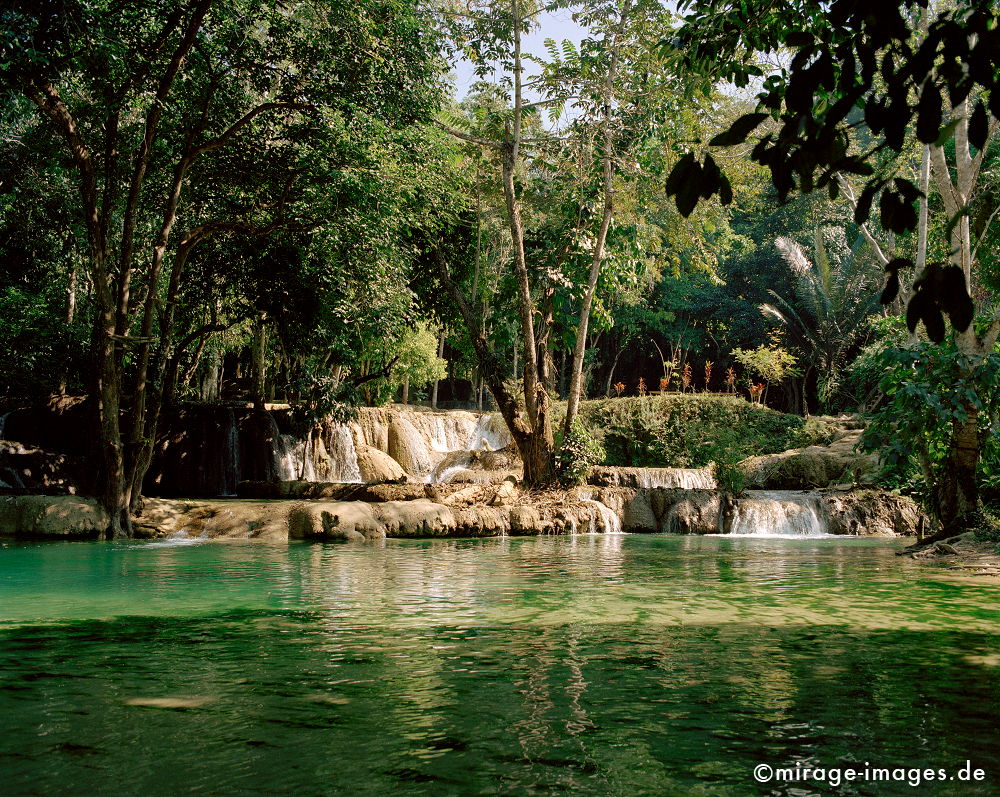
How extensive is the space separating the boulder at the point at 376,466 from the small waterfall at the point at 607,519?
6416mm

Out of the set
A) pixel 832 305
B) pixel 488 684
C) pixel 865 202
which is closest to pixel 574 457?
pixel 488 684

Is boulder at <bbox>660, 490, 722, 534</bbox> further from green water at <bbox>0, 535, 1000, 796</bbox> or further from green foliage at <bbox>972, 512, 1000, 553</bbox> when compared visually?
green water at <bbox>0, 535, 1000, 796</bbox>

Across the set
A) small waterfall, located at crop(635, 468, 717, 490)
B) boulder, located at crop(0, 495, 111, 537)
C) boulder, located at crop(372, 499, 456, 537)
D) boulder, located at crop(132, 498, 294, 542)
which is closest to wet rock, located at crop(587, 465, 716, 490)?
small waterfall, located at crop(635, 468, 717, 490)

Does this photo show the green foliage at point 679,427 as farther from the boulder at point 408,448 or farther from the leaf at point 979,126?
the leaf at point 979,126

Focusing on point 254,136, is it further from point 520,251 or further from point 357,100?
point 520,251

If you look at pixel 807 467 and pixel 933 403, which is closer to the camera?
pixel 933 403

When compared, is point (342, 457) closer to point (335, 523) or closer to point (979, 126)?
point (335, 523)

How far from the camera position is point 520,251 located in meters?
16.9

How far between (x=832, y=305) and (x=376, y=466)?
16.8 metres

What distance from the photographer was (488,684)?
3.92m

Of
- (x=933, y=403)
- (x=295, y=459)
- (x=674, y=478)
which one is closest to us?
(x=933, y=403)

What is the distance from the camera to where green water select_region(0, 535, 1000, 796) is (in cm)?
276

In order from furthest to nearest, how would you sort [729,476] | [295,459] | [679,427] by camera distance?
[679,427], [295,459], [729,476]

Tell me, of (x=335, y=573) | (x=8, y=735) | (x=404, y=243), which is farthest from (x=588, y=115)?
(x=8, y=735)
